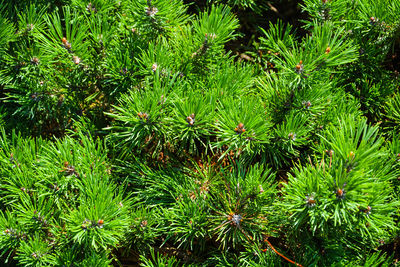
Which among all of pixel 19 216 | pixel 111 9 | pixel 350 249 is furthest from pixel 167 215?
pixel 111 9

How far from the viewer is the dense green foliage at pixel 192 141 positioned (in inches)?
33.8

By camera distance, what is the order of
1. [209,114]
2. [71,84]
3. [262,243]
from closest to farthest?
1. [209,114]
2. [262,243]
3. [71,84]

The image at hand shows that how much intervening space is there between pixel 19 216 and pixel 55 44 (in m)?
0.45

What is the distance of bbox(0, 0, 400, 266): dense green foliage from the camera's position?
2.82ft

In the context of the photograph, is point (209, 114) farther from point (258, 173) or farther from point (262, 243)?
point (262, 243)

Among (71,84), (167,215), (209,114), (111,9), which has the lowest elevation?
(167,215)

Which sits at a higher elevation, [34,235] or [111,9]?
[111,9]

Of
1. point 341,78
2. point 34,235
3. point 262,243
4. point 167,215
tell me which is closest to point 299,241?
point 262,243

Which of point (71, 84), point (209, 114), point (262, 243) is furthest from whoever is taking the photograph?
point (71, 84)

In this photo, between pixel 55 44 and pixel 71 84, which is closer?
pixel 55 44

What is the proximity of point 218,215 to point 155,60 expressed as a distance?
44cm

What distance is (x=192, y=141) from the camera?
3.08 ft

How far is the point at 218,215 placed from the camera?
3.18 ft

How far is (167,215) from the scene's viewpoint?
3.11 ft
